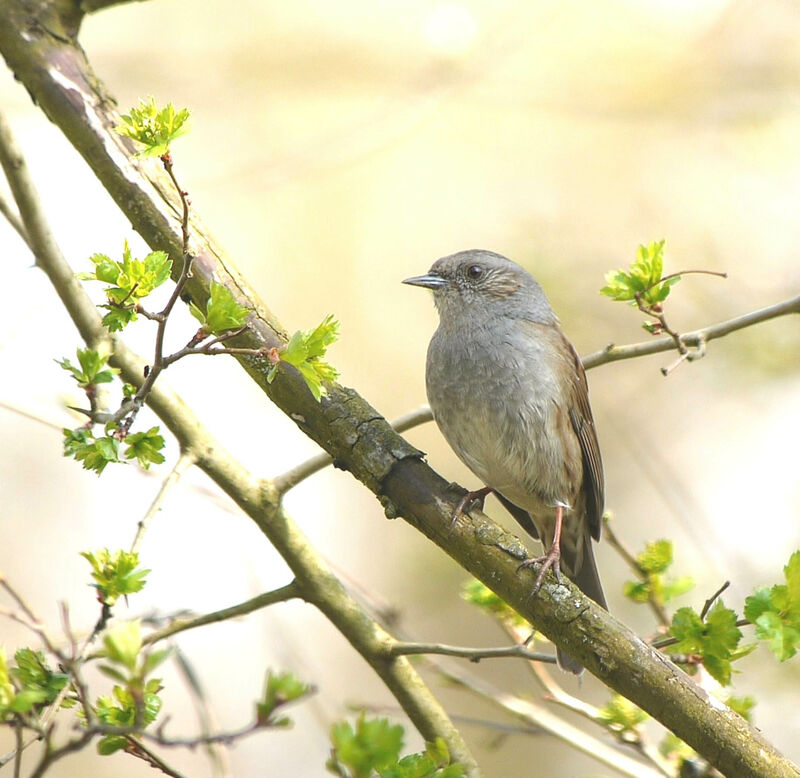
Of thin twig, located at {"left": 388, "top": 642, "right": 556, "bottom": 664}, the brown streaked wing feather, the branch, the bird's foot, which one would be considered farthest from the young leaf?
the brown streaked wing feather

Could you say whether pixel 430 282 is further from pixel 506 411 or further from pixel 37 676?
pixel 37 676

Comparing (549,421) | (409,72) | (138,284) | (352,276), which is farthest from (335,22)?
(138,284)

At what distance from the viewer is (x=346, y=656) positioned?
10.0 meters

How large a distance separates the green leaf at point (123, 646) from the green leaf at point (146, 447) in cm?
70

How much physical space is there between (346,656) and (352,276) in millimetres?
4213

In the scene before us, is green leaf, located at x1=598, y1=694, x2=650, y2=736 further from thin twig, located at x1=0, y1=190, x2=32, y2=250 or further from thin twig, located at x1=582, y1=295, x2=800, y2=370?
thin twig, located at x1=0, y1=190, x2=32, y2=250

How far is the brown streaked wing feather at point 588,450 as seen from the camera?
4.93m

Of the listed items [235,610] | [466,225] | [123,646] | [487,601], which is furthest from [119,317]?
[466,225]

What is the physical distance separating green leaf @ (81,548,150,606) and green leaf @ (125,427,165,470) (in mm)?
337

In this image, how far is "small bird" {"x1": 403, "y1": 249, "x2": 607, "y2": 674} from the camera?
4594 mm

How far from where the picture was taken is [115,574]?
2.44m

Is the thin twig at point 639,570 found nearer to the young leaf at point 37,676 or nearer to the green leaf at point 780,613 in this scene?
the green leaf at point 780,613

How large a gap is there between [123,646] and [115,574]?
1.31 feet

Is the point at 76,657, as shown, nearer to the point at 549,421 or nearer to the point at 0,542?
the point at 549,421
